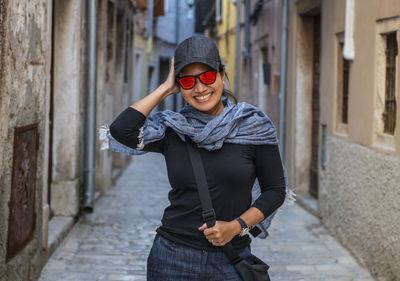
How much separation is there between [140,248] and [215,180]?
437 cm

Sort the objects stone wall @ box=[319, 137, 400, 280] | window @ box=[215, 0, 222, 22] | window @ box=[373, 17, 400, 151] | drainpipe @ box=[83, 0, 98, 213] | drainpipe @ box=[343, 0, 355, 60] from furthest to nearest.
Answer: window @ box=[215, 0, 222, 22], drainpipe @ box=[83, 0, 98, 213], drainpipe @ box=[343, 0, 355, 60], window @ box=[373, 17, 400, 151], stone wall @ box=[319, 137, 400, 280]

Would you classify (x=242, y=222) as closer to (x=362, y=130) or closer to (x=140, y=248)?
(x=362, y=130)

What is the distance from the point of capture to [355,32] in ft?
22.9

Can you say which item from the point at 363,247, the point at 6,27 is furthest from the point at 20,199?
the point at 363,247

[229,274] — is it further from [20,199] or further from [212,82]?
[20,199]

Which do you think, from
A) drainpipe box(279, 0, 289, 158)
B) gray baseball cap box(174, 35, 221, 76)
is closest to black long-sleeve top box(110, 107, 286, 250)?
gray baseball cap box(174, 35, 221, 76)

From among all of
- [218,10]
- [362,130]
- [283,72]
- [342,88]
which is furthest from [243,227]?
[218,10]

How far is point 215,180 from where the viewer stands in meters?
2.78

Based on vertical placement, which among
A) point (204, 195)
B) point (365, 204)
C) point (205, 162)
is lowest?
point (365, 204)

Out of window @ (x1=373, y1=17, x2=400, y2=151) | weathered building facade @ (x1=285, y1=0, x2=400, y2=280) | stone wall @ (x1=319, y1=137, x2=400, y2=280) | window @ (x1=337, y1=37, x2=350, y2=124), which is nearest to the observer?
stone wall @ (x1=319, y1=137, x2=400, y2=280)

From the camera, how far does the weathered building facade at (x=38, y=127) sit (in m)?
4.51

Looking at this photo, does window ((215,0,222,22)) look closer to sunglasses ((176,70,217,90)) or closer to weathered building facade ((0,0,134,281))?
weathered building facade ((0,0,134,281))

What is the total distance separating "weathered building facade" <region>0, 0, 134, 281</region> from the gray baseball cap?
1.87 metres

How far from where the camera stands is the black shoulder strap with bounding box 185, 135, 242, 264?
8.93ft
